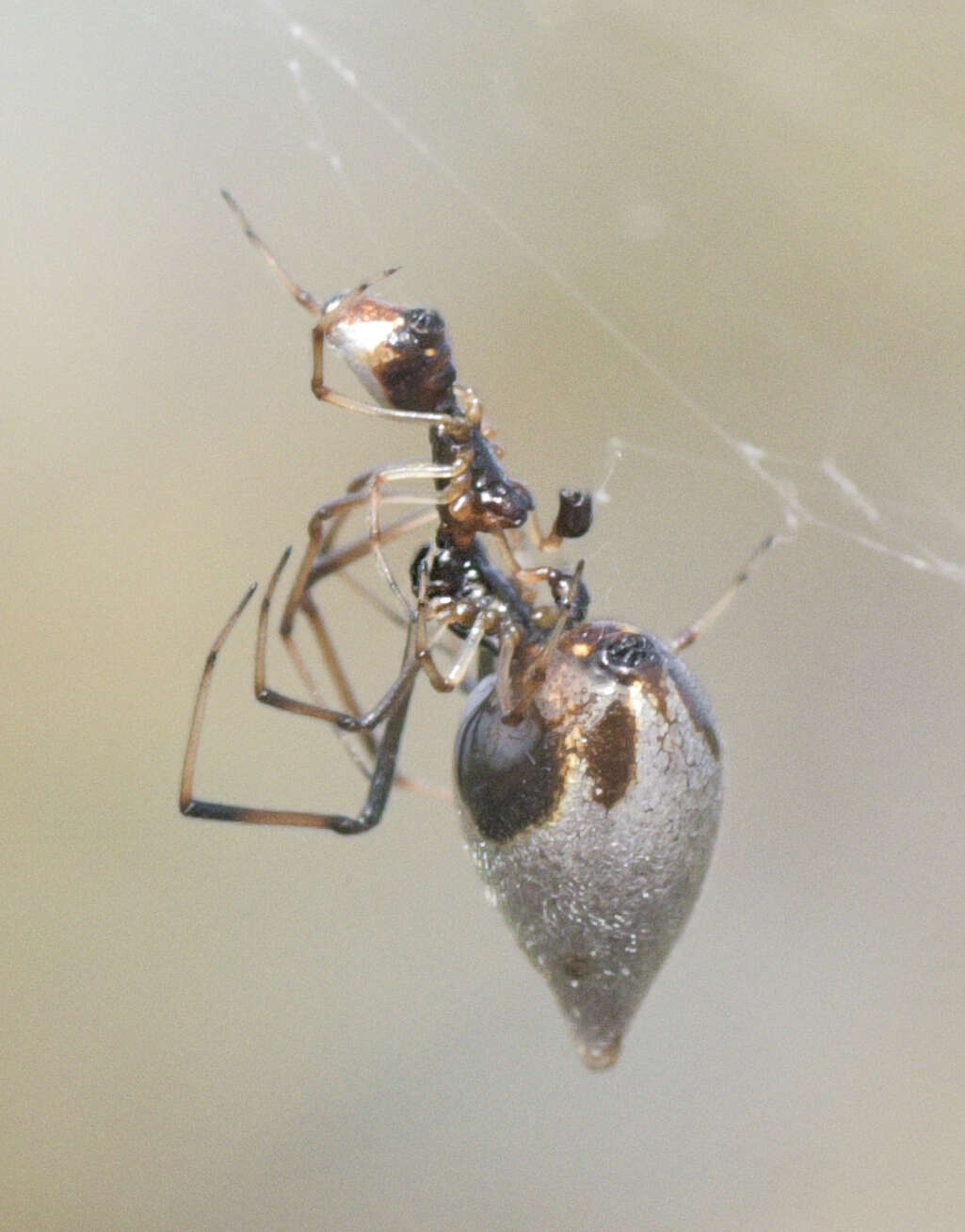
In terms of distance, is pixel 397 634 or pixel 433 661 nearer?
pixel 433 661

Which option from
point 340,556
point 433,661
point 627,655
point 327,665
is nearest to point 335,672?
point 327,665

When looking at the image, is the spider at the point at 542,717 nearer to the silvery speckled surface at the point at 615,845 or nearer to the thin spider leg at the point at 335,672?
the silvery speckled surface at the point at 615,845

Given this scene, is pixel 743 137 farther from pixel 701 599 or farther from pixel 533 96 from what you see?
pixel 701 599

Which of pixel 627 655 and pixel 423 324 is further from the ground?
pixel 423 324

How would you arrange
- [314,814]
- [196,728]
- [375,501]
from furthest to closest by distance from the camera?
[314,814], [196,728], [375,501]

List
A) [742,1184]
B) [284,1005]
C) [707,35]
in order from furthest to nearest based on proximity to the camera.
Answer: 1. [284,1005]
2. [742,1184]
3. [707,35]

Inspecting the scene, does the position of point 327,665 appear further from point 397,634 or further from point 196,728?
point 397,634

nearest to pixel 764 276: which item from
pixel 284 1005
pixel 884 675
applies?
pixel 884 675
